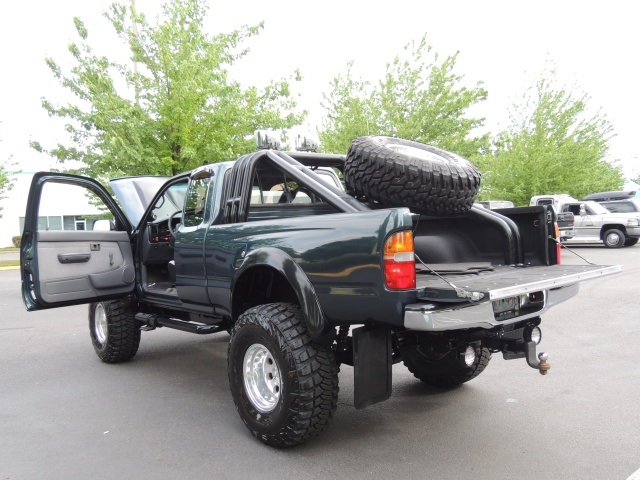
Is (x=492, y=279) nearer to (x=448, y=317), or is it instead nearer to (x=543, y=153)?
(x=448, y=317)

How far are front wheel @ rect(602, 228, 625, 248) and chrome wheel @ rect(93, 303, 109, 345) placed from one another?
1907 centimetres

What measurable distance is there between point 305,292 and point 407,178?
96 cm

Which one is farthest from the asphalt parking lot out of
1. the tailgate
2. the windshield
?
the windshield

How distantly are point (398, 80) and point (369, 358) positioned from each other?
17.5 meters

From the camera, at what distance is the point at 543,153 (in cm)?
2342

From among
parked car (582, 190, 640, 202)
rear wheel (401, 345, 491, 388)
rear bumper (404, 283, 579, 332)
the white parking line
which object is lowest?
the white parking line

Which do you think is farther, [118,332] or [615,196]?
[615,196]

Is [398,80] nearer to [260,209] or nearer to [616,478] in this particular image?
[260,209]

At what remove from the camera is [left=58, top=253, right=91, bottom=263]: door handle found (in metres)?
4.99

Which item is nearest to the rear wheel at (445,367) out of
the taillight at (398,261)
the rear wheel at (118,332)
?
the taillight at (398,261)

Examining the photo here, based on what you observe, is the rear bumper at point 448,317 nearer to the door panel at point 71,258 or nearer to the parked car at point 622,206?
the door panel at point 71,258

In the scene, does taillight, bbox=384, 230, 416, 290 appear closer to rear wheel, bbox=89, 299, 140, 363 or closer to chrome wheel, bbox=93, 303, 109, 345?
rear wheel, bbox=89, 299, 140, 363

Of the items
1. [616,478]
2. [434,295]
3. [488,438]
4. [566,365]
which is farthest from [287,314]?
[566,365]

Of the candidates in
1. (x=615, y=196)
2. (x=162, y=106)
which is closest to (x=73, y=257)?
(x=162, y=106)
